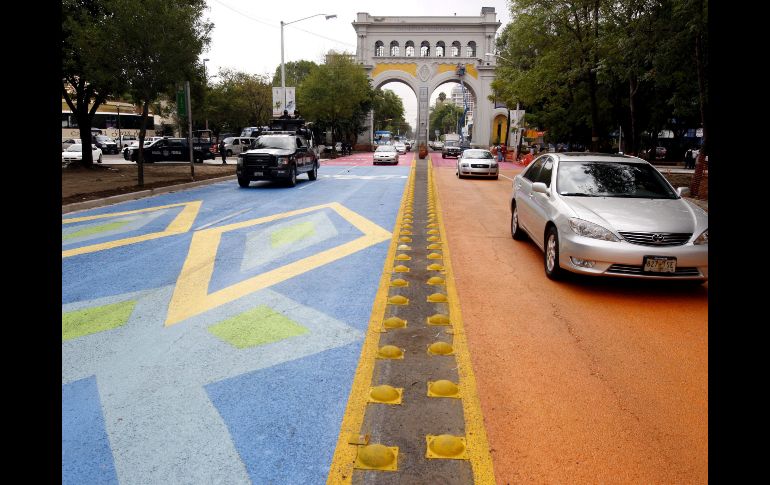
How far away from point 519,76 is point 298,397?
24176 mm

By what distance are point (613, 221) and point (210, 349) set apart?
448cm

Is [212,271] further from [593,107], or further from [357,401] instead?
[593,107]

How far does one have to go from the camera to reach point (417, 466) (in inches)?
119

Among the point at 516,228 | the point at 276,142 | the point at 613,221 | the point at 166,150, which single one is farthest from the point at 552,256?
the point at 166,150

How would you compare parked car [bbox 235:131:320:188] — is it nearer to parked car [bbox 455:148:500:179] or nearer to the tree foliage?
parked car [bbox 455:148:500:179]

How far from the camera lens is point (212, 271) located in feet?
24.4

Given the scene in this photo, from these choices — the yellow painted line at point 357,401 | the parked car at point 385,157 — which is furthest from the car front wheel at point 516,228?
the parked car at point 385,157

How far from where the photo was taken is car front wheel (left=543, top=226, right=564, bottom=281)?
22.5 ft

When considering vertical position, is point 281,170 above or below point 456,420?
above

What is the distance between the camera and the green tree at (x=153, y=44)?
17266 mm

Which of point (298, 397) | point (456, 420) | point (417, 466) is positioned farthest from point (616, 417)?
point (298, 397)
